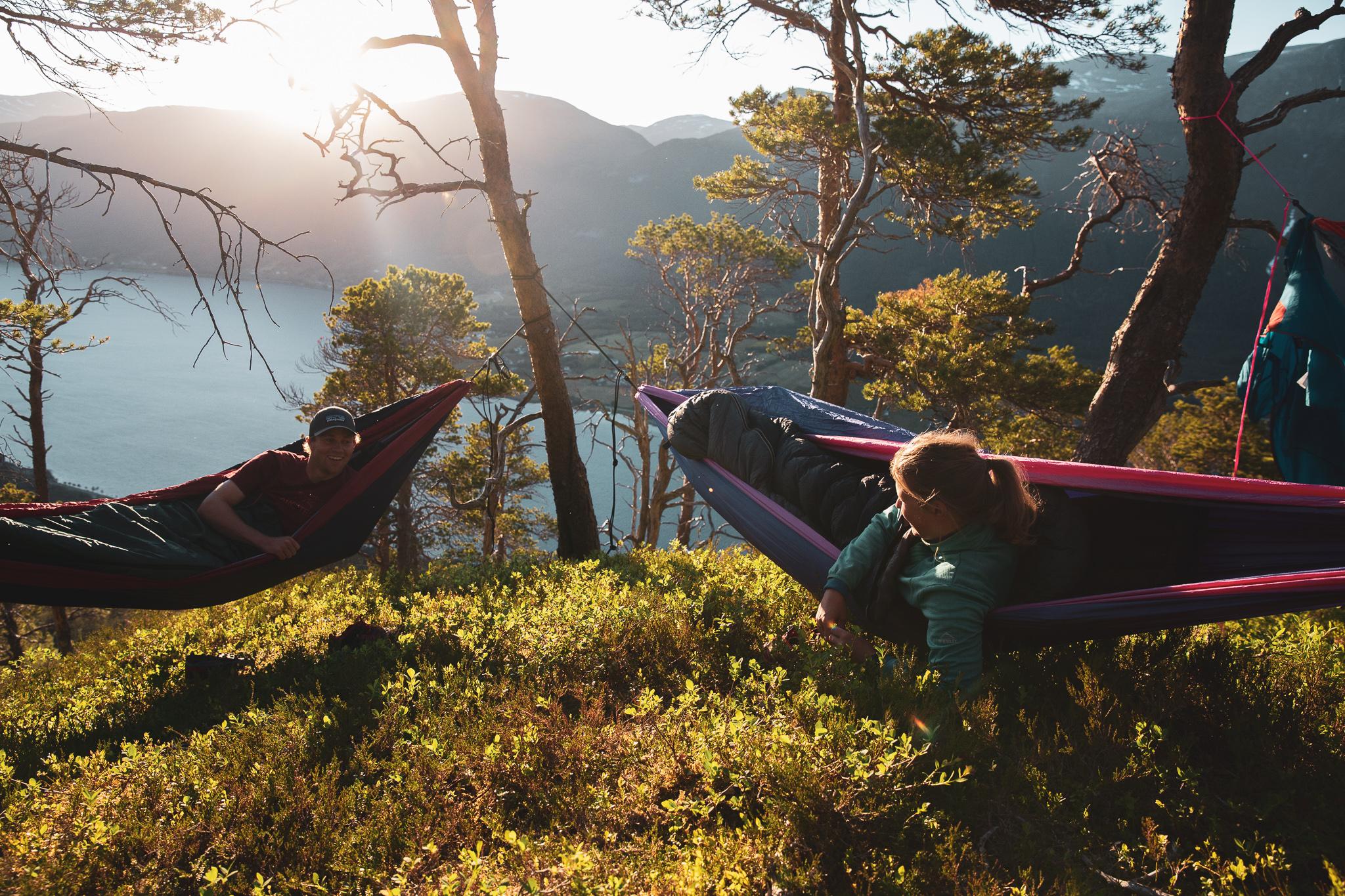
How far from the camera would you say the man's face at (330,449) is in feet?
10.5

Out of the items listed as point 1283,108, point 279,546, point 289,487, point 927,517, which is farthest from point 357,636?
point 1283,108

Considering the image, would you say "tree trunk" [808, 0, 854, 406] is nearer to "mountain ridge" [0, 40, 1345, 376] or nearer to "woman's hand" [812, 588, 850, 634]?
"woman's hand" [812, 588, 850, 634]

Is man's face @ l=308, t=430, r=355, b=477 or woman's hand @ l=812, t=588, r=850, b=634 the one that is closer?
woman's hand @ l=812, t=588, r=850, b=634

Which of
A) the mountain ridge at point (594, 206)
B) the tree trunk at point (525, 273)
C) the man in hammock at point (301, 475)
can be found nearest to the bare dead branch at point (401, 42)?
the tree trunk at point (525, 273)

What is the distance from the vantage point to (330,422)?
320 centimetres

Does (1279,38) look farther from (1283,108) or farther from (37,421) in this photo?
(37,421)

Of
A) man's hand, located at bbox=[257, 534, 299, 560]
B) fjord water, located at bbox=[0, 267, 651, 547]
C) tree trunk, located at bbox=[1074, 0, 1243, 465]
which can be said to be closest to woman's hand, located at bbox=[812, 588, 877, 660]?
man's hand, located at bbox=[257, 534, 299, 560]

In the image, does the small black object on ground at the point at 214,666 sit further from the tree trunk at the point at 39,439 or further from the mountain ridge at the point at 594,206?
the mountain ridge at the point at 594,206

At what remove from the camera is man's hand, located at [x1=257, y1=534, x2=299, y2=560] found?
294 centimetres

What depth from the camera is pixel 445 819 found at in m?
1.63

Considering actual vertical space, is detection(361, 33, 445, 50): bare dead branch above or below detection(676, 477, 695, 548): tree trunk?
above

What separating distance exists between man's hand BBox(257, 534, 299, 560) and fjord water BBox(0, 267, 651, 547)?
29852 millimetres

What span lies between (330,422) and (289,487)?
1.25ft

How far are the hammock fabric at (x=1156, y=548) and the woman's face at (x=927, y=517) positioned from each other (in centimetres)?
26
